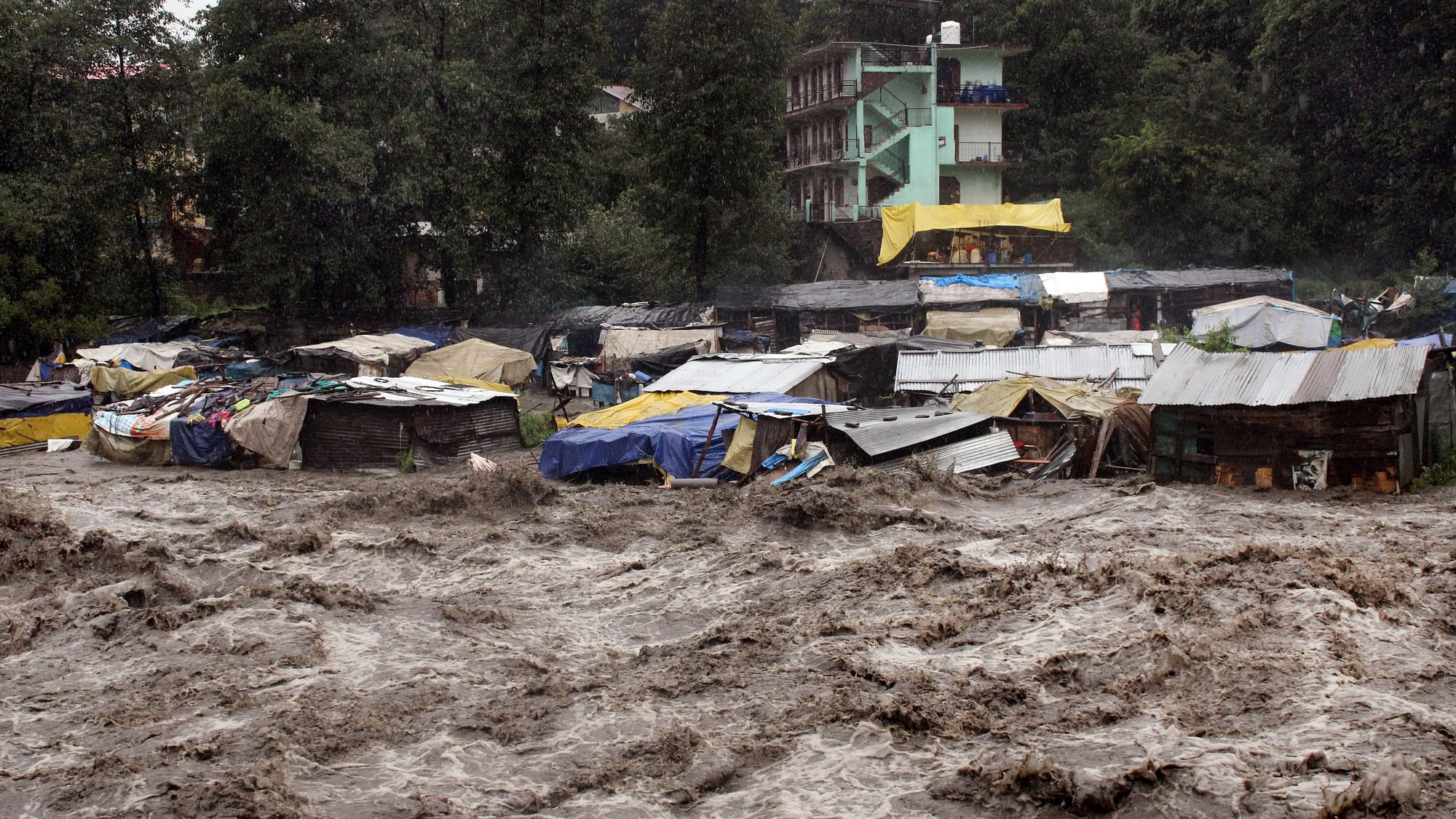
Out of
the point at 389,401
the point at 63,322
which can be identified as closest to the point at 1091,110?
the point at 389,401

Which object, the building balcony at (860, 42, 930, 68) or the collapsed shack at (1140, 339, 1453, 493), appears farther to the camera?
the building balcony at (860, 42, 930, 68)

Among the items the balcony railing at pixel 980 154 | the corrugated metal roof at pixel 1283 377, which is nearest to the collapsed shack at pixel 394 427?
the corrugated metal roof at pixel 1283 377

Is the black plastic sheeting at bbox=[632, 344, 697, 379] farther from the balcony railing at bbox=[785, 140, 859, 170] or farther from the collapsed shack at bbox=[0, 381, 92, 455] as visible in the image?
the balcony railing at bbox=[785, 140, 859, 170]

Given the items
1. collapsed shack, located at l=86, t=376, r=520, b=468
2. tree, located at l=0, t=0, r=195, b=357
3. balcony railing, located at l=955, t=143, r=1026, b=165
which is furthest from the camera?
balcony railing, located at l=955, t=143, r=1026, b=165

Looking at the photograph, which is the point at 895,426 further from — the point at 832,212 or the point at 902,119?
the point at 902,119

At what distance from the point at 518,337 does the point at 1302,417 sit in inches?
894

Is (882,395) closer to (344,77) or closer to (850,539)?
(850,539)

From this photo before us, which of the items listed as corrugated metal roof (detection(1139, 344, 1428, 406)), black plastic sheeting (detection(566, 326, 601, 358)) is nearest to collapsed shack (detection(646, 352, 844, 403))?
corrugated metal roof (detection(1139, 344, 1428, 406))

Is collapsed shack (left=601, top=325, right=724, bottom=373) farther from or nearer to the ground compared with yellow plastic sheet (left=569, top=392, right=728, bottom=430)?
farther from the ground

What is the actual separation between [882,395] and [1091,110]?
2773cm

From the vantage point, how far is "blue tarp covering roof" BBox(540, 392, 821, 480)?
68.7 ft

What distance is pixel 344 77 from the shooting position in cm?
3584

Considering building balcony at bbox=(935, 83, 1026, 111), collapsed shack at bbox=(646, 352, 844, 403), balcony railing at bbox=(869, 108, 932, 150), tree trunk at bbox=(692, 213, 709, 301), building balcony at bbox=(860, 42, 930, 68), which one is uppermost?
building balcony at bbox=(860, 42, 930, 68)

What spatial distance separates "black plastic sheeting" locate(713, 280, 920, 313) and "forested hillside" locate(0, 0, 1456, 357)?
245 cm
